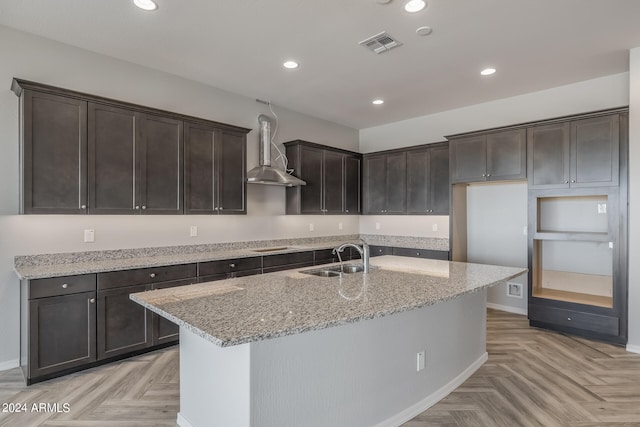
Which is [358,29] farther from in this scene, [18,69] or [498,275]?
[18,69]

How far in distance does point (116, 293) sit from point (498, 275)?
125 inches

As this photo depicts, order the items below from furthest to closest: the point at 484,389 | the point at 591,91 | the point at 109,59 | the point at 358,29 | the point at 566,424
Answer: the point at 591,91, the point at 109,59, the point at 358,29, the point at 484,389, the point at 566,424

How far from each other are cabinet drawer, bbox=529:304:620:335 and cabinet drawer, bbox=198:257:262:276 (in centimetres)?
331

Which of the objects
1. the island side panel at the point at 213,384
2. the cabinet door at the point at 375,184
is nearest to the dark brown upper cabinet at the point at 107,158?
the island side panel at the point at 213,384

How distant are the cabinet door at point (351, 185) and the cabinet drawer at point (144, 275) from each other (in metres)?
2.90

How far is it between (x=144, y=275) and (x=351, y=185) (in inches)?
139

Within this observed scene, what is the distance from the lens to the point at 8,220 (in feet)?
9.66

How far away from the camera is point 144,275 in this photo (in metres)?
3.22

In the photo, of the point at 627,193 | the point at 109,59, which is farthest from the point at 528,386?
the point at 109,59

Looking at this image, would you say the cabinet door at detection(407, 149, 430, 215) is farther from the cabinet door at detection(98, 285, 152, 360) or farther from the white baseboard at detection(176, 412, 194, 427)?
the white baseboard at detection(176, 412, 194, 427)

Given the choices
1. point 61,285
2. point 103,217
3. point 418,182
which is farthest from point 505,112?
point 61,285

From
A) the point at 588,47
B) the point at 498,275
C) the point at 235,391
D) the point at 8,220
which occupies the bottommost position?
the point at 235,391

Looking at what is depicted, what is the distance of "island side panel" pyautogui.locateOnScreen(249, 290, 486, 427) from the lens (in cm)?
164

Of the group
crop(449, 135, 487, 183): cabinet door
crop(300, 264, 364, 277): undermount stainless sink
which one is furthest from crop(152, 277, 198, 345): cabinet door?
crop(449, 135, 487, 183): cabinet door
